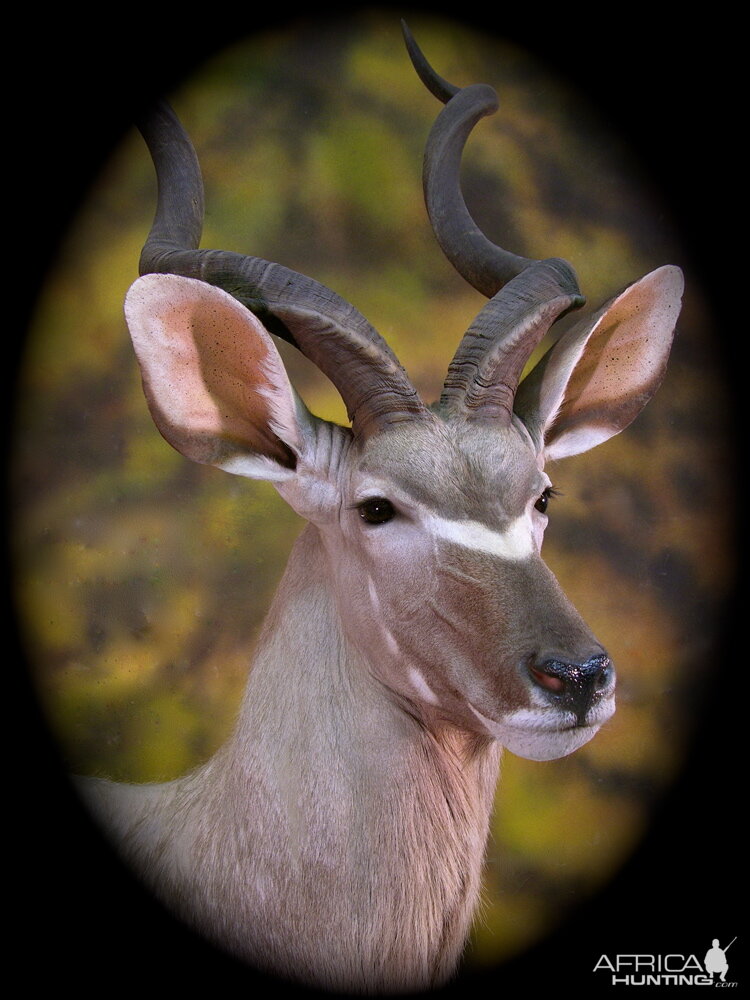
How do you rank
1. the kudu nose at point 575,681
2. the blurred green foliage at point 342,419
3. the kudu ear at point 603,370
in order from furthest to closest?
the blurred green foliage at point 342,419 → the kudu ear at point 603,370 → the kudu nose at point 575,681

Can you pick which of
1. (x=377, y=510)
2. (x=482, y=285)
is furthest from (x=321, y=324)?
(x=482, y=285)

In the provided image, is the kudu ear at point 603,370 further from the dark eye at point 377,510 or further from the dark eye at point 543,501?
the dark eye at point 377,510

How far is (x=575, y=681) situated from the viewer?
6.28 ft

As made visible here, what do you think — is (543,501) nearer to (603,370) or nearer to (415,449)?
(415,449)

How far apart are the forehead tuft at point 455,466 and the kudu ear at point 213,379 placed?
0.30 metres

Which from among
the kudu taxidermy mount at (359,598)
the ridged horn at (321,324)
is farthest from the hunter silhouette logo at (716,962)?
the ridged horn at (321,324)

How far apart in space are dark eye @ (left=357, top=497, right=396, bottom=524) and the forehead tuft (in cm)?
6

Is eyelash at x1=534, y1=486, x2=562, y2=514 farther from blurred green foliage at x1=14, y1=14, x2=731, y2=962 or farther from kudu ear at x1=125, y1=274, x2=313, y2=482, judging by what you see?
blurred green foliage at x1=14, y1=14, x2=731, y2=962

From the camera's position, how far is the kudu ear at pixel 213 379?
2.20 meters

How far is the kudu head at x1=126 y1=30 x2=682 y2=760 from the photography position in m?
2.04

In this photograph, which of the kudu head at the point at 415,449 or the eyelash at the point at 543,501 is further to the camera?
the eyelash at the point at 543,501

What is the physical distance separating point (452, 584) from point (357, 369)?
69 cm

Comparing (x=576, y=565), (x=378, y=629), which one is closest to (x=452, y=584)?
(x=378, y=629)

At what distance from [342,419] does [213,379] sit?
164 cm
